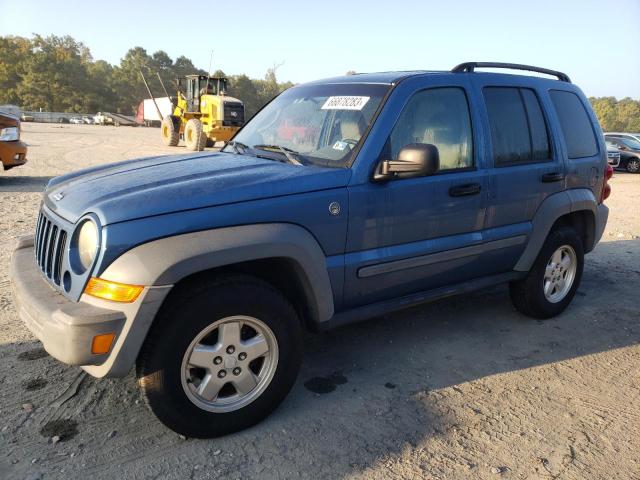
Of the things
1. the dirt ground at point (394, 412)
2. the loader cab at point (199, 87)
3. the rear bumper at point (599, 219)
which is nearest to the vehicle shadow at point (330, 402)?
the dirt ground at point (394, 412)

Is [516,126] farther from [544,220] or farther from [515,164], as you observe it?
[544,220]

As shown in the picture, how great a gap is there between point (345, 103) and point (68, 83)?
79238 mm

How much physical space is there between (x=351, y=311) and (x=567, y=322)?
237cm

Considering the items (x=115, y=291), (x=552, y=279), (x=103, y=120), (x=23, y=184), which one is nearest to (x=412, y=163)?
(x=115, y=291)

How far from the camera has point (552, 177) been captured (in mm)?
3971

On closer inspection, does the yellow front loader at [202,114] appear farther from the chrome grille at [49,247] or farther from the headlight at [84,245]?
the headlight at [84,245]

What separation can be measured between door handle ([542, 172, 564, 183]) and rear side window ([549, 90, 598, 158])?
0.81 feet

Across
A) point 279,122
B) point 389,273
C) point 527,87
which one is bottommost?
point 389,273

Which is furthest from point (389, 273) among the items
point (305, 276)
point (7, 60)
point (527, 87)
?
point (7, 60)

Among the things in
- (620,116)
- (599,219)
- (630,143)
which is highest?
(620,116)

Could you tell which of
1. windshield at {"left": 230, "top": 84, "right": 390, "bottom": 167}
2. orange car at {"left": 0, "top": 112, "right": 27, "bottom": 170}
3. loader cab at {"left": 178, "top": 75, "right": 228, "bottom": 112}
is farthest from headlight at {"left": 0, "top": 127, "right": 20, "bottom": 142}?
loader cab at {"left": 178, "top": 75, "right": 228, "bottom": 112}

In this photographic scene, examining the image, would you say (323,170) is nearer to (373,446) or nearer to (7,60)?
(373,446)

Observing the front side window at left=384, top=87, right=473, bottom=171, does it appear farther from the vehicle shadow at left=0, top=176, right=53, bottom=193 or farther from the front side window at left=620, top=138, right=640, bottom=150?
the front side window at left=620, top=138, right=640, bottom=150

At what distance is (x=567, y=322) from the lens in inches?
172
